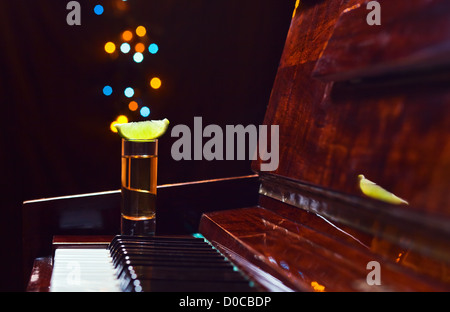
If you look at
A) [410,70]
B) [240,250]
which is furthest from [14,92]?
[410,70]

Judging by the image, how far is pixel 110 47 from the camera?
7.77 feet

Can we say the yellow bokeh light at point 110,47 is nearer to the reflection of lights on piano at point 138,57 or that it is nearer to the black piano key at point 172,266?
the reflection of lights on piano at point 138,57

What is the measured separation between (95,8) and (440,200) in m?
2.04

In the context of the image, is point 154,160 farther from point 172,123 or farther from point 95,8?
point 95,8

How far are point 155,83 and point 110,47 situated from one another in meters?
0.31

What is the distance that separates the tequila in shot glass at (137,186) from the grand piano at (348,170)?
0.48ft

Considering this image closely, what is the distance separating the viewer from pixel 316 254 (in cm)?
117

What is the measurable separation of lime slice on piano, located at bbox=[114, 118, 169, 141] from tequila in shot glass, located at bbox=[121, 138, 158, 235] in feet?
0.07

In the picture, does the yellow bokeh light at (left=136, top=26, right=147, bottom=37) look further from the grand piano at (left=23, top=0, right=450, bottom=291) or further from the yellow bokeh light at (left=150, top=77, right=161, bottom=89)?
the grand piano at (left=23, top=0, right=450, bottom=291)

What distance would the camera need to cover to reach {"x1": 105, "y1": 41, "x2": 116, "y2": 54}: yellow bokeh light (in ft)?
7.75

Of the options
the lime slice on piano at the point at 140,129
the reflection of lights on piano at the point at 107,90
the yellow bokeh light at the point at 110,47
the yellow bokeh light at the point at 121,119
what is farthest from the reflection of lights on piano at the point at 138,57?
the lime slice on piano at the point at 140,129

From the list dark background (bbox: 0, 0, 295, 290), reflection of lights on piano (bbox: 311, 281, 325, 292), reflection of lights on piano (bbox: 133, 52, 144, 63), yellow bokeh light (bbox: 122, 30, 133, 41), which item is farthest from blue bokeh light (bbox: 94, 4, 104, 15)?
reflection of lights on piano (bbox: 311, 281, 325, 292)

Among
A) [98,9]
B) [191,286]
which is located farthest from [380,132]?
[98,9]

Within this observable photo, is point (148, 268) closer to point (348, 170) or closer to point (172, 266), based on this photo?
point (172, 266)
